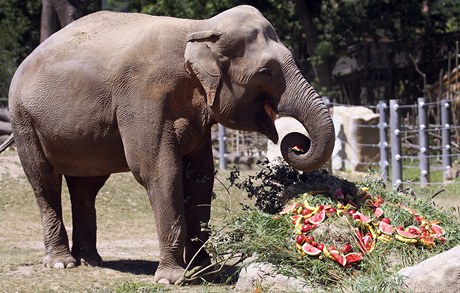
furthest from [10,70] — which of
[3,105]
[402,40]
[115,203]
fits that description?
[115,203]

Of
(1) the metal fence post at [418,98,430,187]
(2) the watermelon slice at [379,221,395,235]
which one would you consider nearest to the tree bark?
(1) the metal fence post at [418,98,430,187]

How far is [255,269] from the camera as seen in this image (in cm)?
767

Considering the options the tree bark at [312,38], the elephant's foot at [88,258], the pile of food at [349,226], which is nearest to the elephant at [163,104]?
the elephant's foot at [88,258]

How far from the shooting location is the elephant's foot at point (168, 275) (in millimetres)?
8406

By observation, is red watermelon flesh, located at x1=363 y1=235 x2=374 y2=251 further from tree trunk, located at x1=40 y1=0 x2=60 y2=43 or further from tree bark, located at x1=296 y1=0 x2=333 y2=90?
tree bark, located at x1=296 y1=0 x2=333 y2=90

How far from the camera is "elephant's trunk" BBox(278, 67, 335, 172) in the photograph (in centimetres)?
790

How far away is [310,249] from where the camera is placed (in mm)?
7547

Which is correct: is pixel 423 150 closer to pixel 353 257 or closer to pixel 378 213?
pixel 378 213

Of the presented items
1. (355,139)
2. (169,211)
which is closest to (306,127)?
(169,211)

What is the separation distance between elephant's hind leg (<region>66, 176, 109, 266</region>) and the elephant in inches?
13.0

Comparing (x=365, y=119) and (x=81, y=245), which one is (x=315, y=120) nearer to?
(x=81, y=245)

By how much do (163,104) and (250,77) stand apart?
2.50ft

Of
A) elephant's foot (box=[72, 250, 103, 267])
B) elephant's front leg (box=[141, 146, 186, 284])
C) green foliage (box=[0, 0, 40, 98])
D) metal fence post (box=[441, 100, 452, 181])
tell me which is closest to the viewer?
elephant's front leg (box=[141, 146, 186, 284])

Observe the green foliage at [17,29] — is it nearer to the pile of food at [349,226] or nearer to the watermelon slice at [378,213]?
the pile of food at [349,226]
